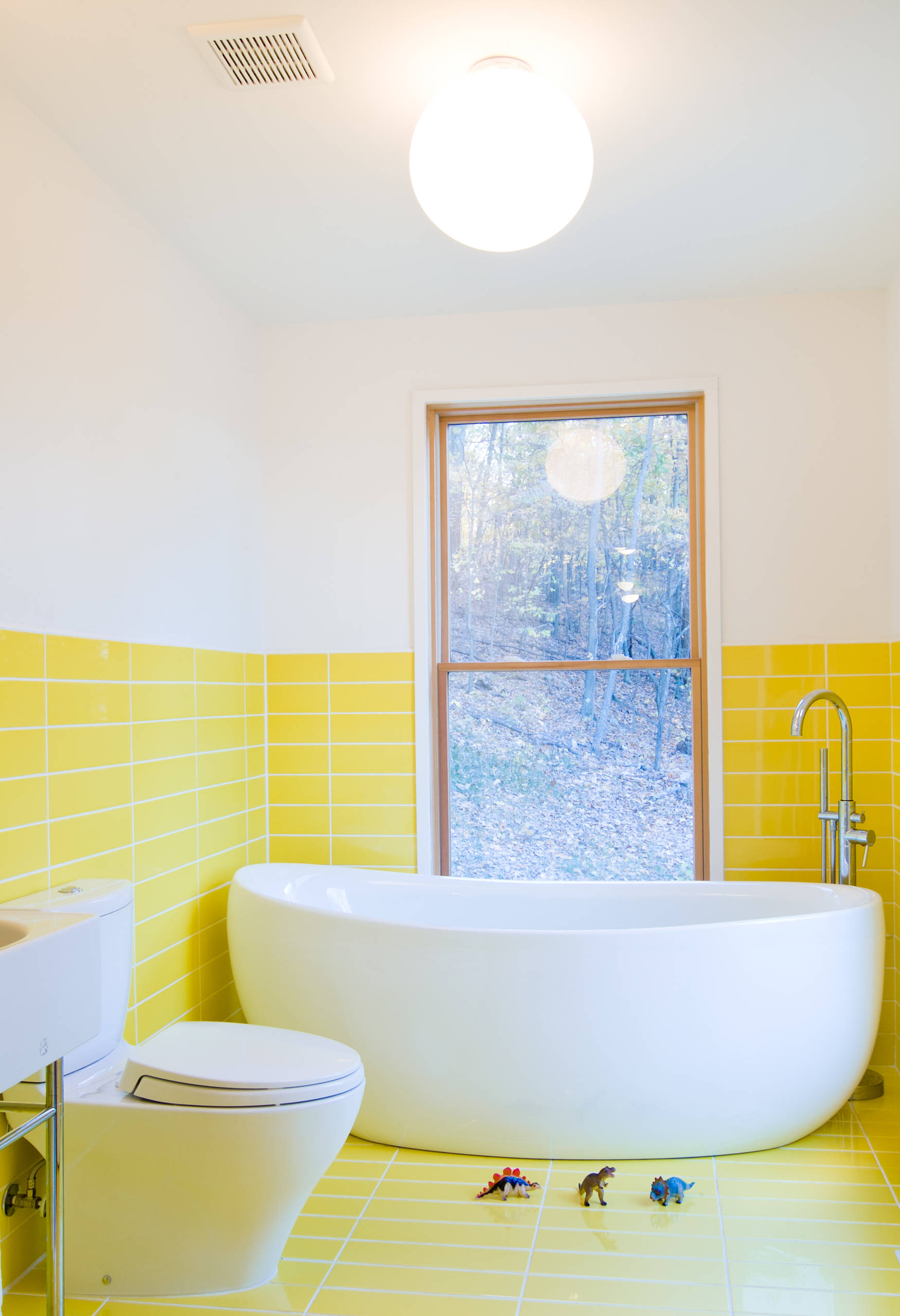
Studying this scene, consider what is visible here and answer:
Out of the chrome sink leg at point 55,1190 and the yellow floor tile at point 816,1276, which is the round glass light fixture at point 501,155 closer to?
the chrome sink leg at point 55,1190

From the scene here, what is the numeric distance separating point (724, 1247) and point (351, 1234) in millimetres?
820

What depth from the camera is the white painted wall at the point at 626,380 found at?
3291 millimetres

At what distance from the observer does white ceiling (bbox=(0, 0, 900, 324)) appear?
1935mm

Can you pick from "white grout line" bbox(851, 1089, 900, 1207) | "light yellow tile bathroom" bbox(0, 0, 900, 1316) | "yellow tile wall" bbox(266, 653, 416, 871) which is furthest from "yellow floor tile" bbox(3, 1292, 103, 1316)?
"white grout line" bbox(851, 1089, 900, 1207)

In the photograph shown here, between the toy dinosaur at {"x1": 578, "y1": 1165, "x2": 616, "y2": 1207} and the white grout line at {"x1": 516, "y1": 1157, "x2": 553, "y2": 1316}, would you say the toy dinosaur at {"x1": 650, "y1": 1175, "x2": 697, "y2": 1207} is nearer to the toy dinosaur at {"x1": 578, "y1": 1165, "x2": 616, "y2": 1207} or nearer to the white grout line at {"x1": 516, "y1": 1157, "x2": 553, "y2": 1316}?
the toy dinosaur at {"x1": 578, "y1": 1165, "x2": 616, "y2": 1207}

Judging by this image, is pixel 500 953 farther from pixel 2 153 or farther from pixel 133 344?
pixel 2 153

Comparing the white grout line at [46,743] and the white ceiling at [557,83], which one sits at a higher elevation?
the white ceiling at [557,83]

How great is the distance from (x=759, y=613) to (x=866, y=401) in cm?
77

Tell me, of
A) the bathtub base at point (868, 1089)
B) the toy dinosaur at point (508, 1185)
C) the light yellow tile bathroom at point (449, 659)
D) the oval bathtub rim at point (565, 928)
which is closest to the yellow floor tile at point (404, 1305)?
the light yellow tile bathroom at point (449, 659)

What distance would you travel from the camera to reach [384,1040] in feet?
8.40

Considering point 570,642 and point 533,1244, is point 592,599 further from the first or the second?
point 533,1244

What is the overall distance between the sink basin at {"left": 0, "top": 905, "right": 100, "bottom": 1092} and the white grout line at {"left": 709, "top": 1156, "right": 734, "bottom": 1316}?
4.46 ft

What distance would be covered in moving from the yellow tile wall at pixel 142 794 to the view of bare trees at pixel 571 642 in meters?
0.80

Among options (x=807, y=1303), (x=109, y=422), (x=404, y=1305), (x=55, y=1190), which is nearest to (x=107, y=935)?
(x=55, y=1190)
